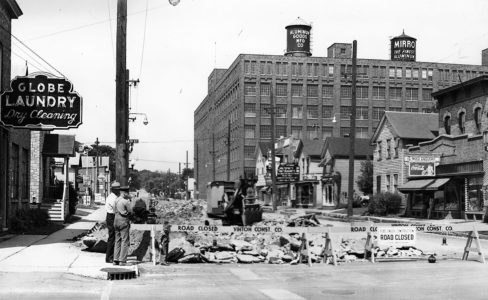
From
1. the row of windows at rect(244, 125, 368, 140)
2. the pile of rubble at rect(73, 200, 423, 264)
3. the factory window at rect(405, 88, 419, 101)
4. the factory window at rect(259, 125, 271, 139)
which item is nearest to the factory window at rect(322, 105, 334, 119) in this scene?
the row of windows at rect(244, 125, 368, 140)

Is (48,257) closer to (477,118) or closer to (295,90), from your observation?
(477,118)

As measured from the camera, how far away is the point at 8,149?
928 inches

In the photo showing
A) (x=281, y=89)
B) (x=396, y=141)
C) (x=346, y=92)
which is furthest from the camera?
(x=346, y=92)

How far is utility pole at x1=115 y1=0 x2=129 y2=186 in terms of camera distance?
1895cm

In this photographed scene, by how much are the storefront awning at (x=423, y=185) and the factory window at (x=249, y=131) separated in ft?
208

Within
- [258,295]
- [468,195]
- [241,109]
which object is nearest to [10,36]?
[258,295]

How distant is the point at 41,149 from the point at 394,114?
2957cm

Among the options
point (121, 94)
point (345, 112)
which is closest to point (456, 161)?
point (121, 94)

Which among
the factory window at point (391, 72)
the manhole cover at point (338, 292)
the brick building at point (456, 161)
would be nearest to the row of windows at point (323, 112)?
the factory window at point (391, 72)

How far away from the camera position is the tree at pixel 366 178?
6312 cm

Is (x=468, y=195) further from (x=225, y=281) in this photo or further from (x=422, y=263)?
(x=225, y=281)

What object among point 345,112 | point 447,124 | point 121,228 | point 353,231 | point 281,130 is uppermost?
point 345,112

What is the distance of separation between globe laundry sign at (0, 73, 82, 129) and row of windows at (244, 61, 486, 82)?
285ft

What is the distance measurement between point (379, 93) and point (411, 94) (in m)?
5.84
